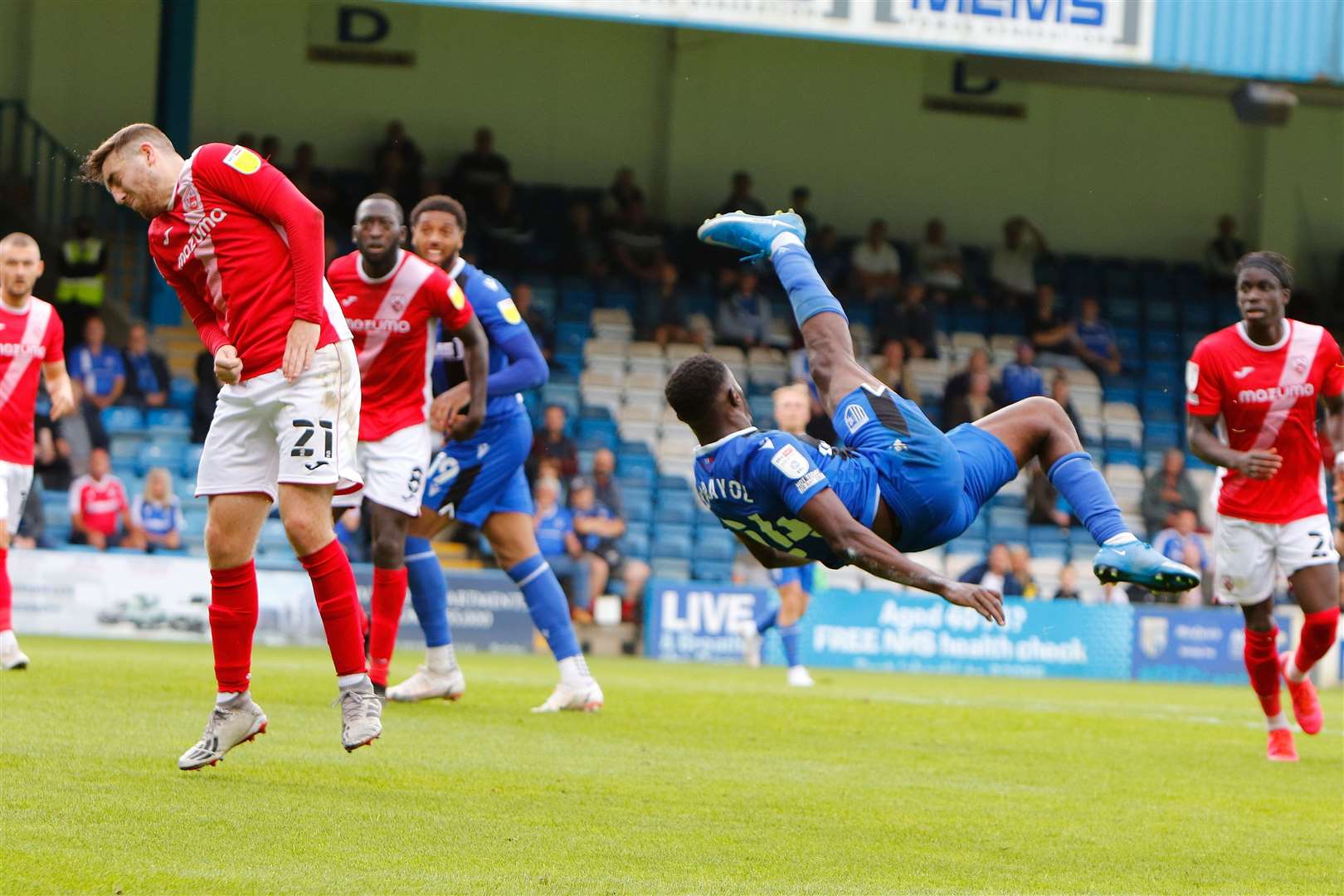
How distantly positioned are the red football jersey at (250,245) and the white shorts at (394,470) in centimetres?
271

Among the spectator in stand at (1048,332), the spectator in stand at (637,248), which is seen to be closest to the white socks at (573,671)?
the spectator in stand at (637,248)

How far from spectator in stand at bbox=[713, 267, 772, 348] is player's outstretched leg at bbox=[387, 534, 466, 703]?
12.8m

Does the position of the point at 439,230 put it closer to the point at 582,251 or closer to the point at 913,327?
the point at 582,251

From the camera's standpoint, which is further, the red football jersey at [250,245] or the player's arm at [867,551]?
the red football jersey at [250,245]

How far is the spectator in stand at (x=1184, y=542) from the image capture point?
809 inches

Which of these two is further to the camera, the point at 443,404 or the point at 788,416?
the point at 788,416

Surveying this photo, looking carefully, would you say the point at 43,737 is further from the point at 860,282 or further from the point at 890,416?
the point at 860,282

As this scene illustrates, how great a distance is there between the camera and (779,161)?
26.3 meters

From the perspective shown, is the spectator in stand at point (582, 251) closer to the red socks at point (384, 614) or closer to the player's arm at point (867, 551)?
the red socks at point (384, 614)

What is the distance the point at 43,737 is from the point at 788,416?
22.4ft

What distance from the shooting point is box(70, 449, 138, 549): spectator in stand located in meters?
17.5

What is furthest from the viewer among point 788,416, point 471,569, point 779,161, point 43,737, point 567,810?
point 779,161

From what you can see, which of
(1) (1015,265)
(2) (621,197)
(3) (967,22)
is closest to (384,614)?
(3) (967,22)

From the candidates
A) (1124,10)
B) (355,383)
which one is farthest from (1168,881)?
(1124,10)
